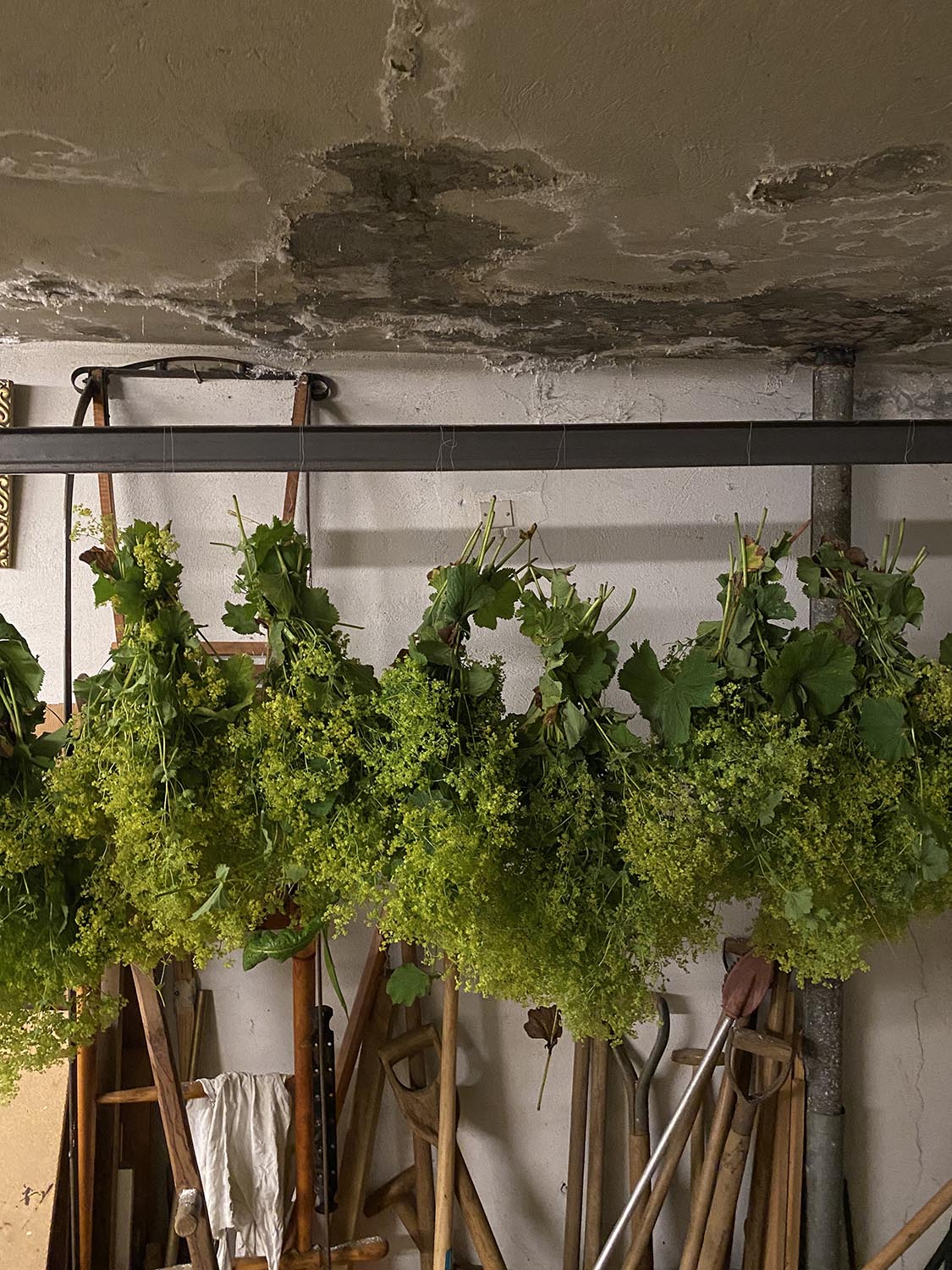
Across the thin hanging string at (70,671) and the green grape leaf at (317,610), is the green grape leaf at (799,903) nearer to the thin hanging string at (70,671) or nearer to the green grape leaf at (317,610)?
the green grape leaf at (317,610)

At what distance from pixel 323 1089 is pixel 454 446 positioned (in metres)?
1.22

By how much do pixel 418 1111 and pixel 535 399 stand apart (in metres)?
1.49

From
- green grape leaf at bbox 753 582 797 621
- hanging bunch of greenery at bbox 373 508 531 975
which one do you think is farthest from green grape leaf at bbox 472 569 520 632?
green grape leaf at bbox 753 582 797 621

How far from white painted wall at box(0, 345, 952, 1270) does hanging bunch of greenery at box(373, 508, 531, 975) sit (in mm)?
738

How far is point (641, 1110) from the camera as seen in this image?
204cm

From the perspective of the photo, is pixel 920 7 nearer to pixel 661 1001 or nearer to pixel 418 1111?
pixel 661 1001

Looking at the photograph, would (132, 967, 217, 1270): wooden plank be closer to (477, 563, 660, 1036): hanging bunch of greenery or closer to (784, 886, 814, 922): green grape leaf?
(477, 563, 660, 1036): hanging bunch of greenery

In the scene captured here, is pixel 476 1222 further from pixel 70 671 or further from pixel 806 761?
pixel 70 671

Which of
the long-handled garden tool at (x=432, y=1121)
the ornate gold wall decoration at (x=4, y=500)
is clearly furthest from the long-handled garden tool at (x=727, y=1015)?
the ornate gold wall decoration at (x=4, y=500)

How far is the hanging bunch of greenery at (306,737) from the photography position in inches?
51.8

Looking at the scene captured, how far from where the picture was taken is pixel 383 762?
52.3 inches

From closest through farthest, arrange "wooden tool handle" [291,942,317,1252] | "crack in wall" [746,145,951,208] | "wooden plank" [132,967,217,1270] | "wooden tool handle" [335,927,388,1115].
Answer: "crack in wall" [746,145,951,208] < "wooden plank" [132,967,217,1270] < "wooden tool handle" [291,942,317,1252] < "wooden tool handle" [335,927,388,1115]

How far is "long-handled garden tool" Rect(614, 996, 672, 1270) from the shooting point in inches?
79.4

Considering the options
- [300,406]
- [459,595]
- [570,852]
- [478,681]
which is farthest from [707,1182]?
[300,406]
